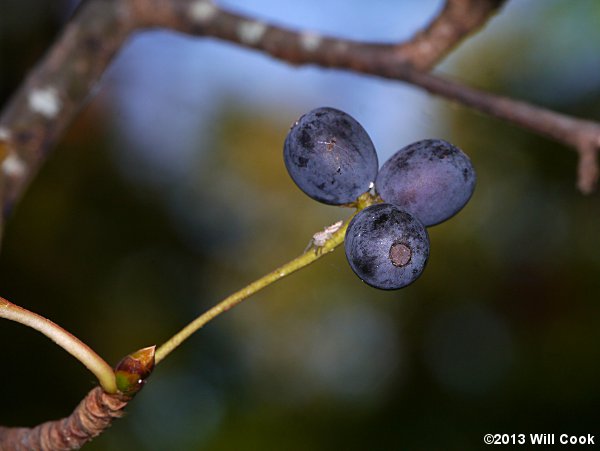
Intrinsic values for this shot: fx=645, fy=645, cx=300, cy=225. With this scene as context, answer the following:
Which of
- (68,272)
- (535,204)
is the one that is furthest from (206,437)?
(535,204)

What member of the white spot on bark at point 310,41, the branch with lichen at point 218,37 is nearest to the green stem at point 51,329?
the branch with lichen at point 218,37

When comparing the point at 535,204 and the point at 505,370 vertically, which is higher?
the point at 535,204

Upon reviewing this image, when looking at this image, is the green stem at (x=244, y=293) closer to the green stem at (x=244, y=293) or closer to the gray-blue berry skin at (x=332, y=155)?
the green stem at (x=244, y=293)

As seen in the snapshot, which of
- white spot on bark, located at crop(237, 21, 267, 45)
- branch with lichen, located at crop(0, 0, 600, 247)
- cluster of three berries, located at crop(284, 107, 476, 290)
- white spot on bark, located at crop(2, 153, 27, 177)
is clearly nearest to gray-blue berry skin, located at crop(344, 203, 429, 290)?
cluster of three berries, located at crop(284, 107, 476, 290)

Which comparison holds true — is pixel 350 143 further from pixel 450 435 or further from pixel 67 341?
pixel 450 435

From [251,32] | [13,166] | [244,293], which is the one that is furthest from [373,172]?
[251,32]

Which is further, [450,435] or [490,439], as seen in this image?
[450,435]

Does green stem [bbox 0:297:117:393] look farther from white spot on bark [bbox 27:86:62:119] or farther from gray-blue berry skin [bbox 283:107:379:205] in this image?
white spot on bark [bbox 27:86:62:119]
